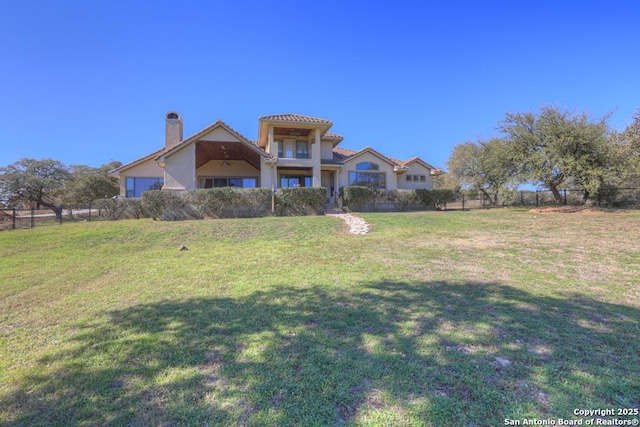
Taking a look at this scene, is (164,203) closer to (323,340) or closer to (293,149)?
(293,149)

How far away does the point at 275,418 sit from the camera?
2025 millimetres

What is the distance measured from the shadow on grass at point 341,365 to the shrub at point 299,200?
1263 centimetres

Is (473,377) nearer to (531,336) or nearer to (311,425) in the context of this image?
(531,336)

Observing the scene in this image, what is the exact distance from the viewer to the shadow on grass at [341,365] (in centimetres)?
211

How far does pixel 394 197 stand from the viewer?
20.8 m

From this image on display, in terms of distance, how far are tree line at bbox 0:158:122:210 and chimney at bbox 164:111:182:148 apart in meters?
14.0

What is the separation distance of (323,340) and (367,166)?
21690mm

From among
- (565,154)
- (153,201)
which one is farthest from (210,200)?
(565,154)


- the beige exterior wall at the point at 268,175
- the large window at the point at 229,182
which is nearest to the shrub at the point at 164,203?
the beige exterior wall at the point at 268,175

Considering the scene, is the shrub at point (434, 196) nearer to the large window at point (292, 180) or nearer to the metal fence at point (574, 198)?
the metal fence at point (574, 198)

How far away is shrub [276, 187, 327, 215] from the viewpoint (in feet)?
54.3

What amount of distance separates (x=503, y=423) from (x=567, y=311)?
270cm

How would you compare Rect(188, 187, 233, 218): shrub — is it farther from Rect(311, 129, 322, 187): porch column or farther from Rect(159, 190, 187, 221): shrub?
Rect(311, 129, 322, 187): porch column

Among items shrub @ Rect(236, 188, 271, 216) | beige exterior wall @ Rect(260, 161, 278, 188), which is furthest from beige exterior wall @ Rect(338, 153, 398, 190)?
shrub @ Rect(236, 188, 271, 216)
